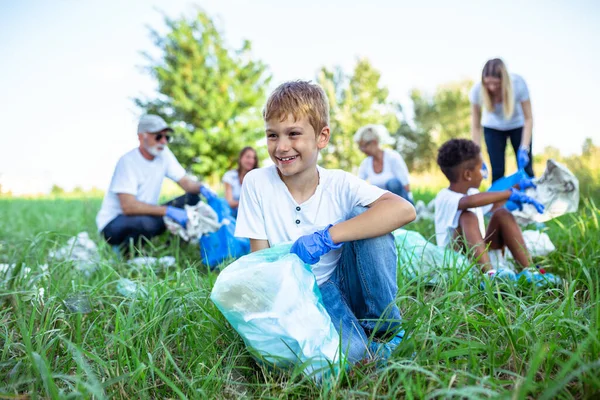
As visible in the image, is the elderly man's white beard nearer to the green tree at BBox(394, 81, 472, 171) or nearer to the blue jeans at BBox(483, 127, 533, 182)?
the blue jeans at BBox(483, 127, 533, 182)

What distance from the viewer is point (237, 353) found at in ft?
4.87

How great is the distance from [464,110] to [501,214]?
25.5 m

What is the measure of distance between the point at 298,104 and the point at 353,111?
23253 mm

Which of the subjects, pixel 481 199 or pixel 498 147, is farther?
pixel 498 147

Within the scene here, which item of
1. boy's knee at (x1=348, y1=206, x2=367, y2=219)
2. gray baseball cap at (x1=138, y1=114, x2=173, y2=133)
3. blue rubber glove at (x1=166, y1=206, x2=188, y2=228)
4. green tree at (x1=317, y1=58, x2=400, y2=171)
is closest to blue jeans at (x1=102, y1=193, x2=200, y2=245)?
blue rubber glove at (x1=166, y1=206, x2=188, y2=228)

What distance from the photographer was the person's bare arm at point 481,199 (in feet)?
7.57

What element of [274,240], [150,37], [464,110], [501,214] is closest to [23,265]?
[274,240]

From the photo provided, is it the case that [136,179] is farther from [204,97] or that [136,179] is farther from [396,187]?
[204,97]

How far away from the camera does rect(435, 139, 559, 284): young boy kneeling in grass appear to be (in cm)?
234

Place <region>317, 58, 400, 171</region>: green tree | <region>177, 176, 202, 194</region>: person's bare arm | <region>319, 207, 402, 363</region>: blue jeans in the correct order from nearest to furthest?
1. <region>319, 207, 402, 363</region>: blue jeans
2. <region>177, 176, 202, 194</region>: person's bare arm
3. <region>317, 58, 400, 171</region>: green tree

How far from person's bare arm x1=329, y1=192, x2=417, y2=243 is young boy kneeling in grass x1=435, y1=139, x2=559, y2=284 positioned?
924 millimetres

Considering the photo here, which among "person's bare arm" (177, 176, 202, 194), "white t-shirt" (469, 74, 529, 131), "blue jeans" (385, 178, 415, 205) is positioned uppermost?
"white t-shirt" (469, 74, 529, 131)

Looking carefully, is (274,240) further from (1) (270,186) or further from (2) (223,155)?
(2) (223,155)

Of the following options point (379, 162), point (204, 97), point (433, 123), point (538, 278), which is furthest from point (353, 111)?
point (538, 278)
